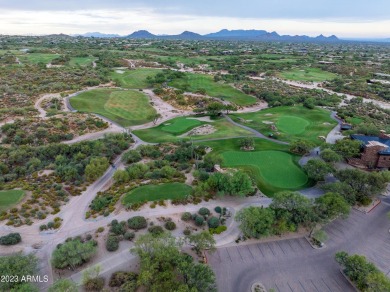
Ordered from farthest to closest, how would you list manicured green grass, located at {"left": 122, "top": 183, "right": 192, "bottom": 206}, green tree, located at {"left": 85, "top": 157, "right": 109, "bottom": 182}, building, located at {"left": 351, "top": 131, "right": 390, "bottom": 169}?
1. building, located at {"left": 351, "top": 131, "right": 390, "bottom": 169}
2. green tree, located at {"left": 85, "top": 157, "right": 109, "bottom": 182}
3. manicured green grass, located at {"left": 122, "top": 183, "right": 192, "bottom": 206}

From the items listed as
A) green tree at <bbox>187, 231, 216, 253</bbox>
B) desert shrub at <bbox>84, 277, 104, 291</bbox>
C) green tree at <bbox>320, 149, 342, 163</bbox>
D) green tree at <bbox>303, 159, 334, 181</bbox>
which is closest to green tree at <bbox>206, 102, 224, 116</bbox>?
green tree at <bbox>320, 149, 342, 163</bbox>

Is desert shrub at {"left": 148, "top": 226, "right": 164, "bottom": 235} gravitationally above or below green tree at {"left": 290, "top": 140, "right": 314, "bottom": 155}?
below

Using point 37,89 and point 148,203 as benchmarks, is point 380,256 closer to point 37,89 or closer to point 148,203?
point 148,203

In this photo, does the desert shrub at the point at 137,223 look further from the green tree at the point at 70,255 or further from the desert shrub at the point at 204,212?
the desert shrub at the point at 204,212

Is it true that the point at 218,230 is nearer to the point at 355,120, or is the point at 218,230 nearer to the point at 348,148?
the point at 348,148

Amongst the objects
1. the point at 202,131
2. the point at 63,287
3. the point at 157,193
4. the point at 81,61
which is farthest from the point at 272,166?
the point at 81,61

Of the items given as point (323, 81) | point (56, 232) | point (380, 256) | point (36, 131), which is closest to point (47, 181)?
point (56, 232)

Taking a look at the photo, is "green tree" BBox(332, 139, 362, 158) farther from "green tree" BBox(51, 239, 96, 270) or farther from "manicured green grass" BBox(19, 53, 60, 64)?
"manicured green grass" BBox(19, 53, 60, 64)

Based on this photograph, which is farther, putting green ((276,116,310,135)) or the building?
putting green ((276,116,310,135))
